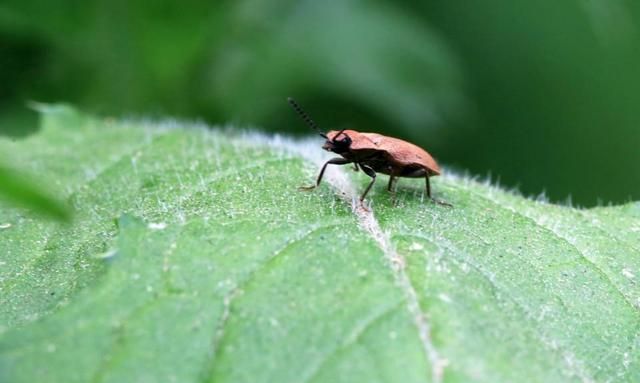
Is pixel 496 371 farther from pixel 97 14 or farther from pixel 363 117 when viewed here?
pixel 363 117

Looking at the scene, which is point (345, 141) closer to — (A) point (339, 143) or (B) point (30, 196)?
(A) point (339, 143)

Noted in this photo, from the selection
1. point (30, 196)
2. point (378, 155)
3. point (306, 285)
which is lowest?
point (306, 285)

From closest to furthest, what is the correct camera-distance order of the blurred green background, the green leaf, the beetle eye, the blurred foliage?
1. the blurred foliage
2. the green leaf
3. the beetle eye
4. the blurred green background

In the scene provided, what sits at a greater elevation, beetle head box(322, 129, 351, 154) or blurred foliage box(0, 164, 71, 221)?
blurred foliage box(0, 164, 71, 221)

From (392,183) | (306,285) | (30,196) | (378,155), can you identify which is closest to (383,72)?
(392,183)

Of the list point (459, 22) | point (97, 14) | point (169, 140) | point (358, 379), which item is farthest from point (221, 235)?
point (459, 22)

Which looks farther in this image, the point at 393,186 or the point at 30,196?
the point at 393,186

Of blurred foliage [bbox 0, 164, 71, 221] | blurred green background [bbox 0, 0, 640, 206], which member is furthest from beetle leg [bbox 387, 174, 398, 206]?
blurred foliage [bbox 0, 164, 71, 221]

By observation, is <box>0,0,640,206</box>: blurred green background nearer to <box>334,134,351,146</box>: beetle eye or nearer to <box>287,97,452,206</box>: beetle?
<box>287,97,452,206</box>: beetle
